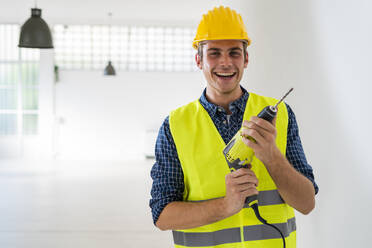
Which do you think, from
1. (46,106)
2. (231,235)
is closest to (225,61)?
(231,235)

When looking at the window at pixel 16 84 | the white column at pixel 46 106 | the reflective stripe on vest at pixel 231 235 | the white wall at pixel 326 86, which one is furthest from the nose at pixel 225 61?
the window at pixel 16 84

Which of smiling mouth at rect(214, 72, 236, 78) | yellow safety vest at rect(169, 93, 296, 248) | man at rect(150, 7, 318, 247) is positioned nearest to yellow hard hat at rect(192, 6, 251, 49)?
man at rect(150, 7, 318, 247)

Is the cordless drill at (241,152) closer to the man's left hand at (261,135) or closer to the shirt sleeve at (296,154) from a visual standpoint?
the man's left hand at (261,135)

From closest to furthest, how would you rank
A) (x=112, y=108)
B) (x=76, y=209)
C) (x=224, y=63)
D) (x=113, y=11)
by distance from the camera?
(x=224, y=63) → (x=76, y=209) → (x=113, y=11) → (x=112, y=108)

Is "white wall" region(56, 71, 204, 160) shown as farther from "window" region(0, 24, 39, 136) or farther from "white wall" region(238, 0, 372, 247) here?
"white wall" region(238, 0, 372, 247)

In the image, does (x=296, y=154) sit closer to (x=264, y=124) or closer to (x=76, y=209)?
(x=264, y=124)

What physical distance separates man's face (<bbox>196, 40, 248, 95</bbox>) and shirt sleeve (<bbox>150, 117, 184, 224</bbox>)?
7.8 inches

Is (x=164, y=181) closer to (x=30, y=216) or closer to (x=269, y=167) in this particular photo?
(x=269, y=167)

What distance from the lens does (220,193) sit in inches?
52.2

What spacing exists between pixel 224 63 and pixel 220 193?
37 centimetres

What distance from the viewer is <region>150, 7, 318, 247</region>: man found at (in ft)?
4.30

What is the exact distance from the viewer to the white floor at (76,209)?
4.33 meters

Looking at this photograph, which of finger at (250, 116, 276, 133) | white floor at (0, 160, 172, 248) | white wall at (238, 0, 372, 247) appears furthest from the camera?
white floor at (0, 160, 172, 248)

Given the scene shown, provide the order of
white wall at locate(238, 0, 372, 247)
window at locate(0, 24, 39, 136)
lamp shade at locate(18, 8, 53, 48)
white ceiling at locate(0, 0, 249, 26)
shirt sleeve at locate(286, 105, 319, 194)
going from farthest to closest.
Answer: window at locate(0, 24, 39, 136)
white ceiling at locate(0, 0, 249, 26)
lamp shade at locate(18, 8, 53, 48)
white wall at locate(238, 0, 372, 247)
shirt sleeve at locate(286, 105, 319, 194)
